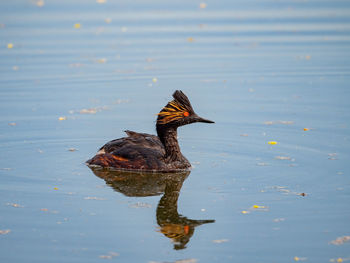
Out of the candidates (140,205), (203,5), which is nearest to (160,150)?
(140,205)

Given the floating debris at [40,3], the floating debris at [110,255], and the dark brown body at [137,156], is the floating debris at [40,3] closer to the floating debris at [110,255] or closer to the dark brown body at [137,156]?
the dark brown body at [137,156]

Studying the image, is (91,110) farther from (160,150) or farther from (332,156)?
(332,156)

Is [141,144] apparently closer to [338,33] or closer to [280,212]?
[280,212]

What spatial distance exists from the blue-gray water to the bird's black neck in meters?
0.41

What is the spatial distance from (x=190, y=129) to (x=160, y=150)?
2726 millimetres

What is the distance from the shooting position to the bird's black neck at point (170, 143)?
466 inches

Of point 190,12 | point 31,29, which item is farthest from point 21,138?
point 190,12

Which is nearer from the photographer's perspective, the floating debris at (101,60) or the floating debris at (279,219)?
the floating debris at (279,219)

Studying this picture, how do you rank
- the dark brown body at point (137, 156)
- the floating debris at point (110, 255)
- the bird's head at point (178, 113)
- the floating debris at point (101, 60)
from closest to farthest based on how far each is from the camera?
the floating debris at point (110, 255) < the bird's head at point (178, 113) < the dark brown body at point (137, 156) < the floating debris at point (101, 60)

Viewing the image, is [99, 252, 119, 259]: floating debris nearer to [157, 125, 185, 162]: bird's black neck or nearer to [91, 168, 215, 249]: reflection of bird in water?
[91, 168, 215, 249]: reflection of bird in water

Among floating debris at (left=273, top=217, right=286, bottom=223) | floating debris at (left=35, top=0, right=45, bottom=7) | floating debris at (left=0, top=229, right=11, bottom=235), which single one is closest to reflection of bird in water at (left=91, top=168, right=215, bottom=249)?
floating debris at (left=273, top=217, right=286, bottom=223)

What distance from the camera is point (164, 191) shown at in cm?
1079

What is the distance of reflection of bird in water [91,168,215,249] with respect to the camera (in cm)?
883

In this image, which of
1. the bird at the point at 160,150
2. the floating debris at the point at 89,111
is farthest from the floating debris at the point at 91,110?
the bird at the point at 160,150
